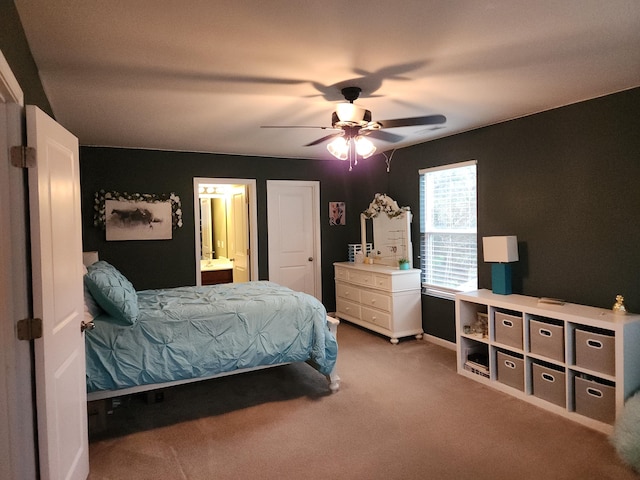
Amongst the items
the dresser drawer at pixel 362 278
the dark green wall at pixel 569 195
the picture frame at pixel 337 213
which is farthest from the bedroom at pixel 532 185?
the picture frame at pixel 337 213

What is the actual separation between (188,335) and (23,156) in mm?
1796

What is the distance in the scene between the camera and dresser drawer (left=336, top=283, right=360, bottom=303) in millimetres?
5621

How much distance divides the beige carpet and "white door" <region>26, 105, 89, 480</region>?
1.90ft

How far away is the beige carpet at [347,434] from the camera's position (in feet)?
8.23

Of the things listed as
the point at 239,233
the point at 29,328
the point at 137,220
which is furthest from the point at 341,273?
the point at 29,328

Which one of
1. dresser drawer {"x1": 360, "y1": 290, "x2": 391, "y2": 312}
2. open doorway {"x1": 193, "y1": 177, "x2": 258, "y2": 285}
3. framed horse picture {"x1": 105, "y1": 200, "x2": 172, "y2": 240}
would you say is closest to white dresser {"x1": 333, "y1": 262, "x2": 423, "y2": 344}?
dresser drawer {"x1": 360, "y1": 290, "x2": 391, "y2": 312}

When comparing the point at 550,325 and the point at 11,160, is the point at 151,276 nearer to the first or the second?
the point at 11,160

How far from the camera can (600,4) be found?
1848mm

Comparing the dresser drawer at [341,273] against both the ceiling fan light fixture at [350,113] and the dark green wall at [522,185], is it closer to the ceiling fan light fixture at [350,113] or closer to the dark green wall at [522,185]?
the dark green wall at [522,185]

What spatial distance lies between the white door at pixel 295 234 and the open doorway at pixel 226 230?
271 millimetres

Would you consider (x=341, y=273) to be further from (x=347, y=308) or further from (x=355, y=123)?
(x=355, y=123)

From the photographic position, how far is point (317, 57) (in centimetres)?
238

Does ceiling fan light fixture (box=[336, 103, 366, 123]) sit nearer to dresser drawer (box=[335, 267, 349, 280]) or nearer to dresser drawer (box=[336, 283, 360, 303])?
dresser drawer (box=[336, 283, 360, 303])

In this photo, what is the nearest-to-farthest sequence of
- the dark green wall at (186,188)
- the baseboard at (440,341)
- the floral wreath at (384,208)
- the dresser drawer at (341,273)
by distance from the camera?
the baseboard at (440,341) < the dark green wall at (186,188) < the floral wreath at (384,208) < the dresser drawer at (341,273)
